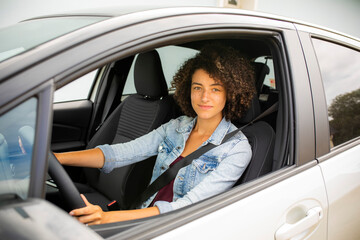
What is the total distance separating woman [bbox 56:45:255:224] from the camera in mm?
1416

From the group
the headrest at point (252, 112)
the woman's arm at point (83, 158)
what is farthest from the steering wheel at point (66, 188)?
the headrest at point (252, 112)

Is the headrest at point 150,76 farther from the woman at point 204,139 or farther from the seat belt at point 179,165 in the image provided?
the seat belt at point 179,165

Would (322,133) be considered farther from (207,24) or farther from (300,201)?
(207,24)

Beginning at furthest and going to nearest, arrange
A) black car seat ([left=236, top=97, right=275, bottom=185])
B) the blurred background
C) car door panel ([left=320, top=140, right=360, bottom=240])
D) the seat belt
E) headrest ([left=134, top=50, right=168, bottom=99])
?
the blurred background → headrest ([left=134, top=50, right=168, bottom=99]) → the seat belt → black car seat ([left=236, top=97, right=275, bottom=185]) → car door panel ([left=320, top=140, right=360, bottom=240])

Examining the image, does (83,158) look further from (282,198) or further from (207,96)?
(282,198)

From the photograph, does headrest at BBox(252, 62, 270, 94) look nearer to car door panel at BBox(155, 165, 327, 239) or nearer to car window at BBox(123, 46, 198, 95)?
car window at BBox(123, 46, 198, 95)

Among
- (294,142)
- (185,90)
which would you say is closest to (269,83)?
(185,90)

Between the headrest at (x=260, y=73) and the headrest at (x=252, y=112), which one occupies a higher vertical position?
the headrest at (x=260, y=73)

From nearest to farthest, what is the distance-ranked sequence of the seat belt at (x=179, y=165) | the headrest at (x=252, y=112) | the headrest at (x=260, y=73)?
the seat belt at (x=179, y=165) → the headrest at (x=252, y=112) → the headrest at (x=260, y=73)

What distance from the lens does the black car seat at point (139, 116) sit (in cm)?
210

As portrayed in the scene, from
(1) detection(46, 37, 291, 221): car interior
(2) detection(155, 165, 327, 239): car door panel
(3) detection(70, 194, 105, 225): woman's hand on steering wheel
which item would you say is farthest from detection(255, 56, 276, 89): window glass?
(3) detection(70, 194, 105, 225): woman's hand on steering wheel

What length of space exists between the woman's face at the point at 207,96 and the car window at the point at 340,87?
1.56 ft

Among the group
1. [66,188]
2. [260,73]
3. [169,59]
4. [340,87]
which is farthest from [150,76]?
[66,188]

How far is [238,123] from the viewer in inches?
68.1
